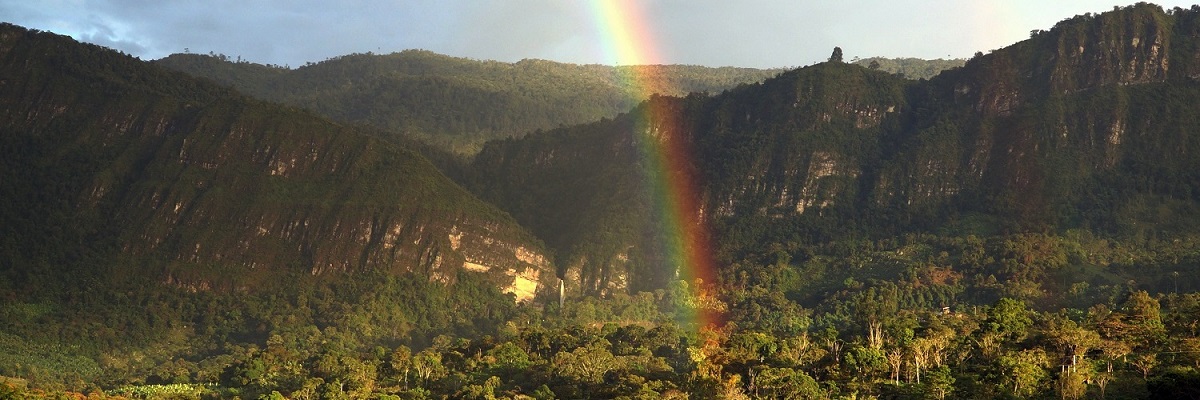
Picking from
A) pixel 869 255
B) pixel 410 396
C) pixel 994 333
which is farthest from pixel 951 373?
pixel 869 255

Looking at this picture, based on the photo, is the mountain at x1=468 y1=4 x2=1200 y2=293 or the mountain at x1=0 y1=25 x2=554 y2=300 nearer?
the mountain at x1=0 y1=25 x2=554 y2=300

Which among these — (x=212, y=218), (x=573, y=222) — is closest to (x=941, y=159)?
(x=573, y=222)

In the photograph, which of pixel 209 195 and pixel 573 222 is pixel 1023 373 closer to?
pixel 209 195

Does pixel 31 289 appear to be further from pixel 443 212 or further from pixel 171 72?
pixel 171 72

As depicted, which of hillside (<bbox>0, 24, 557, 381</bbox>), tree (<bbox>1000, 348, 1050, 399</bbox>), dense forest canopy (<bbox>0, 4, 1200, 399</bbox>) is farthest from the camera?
hillside (<bbox>0, 24, 557, 381</bbox>)

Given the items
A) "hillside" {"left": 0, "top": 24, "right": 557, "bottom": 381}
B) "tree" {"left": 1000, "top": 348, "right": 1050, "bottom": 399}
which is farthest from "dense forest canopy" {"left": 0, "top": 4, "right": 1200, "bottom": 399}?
"tree" {"left": 1000, "top": 348, "right": 1050, "bottom": 399}

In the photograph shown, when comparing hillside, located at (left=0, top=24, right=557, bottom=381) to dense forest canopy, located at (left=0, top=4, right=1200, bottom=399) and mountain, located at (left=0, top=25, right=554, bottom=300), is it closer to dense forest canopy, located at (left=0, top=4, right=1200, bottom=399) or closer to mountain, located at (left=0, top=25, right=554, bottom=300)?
mountain, located at (left=0, top=25, right=554, bottom=300)
